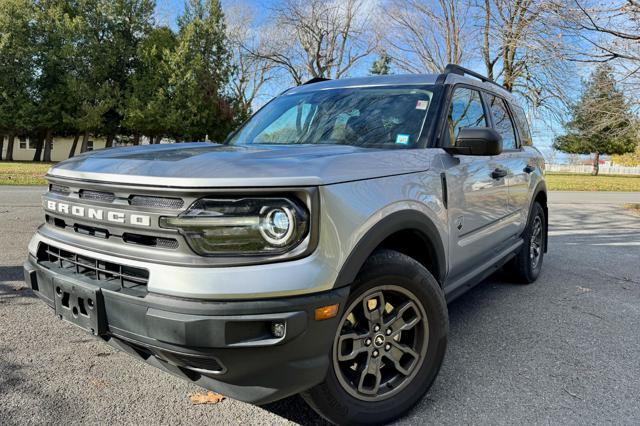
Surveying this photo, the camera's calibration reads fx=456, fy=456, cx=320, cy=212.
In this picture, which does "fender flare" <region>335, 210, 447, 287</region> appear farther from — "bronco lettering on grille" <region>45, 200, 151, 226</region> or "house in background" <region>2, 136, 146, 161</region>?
"house in background" <region>2, 136, 146, 161</region>

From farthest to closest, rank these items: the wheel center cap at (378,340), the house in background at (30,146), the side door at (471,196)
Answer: the house in background at (30,146) → the side door at (471,196) → the wheel center cap at (378,340)

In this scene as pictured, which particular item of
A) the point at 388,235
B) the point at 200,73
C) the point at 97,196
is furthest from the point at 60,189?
the point at 200,73

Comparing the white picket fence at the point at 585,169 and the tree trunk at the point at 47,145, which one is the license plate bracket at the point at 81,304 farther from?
the white picket fence at the point at 585,169

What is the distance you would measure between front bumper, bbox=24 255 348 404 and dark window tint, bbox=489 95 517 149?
2.83m

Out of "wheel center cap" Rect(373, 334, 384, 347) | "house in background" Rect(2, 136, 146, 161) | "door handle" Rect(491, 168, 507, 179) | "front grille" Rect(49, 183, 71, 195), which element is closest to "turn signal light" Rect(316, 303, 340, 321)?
Result: "wheel center cap" Rect(373, 334, 384, 347)

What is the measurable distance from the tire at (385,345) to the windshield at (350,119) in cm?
92

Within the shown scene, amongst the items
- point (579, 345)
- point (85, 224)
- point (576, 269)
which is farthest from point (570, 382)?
point (576, 269)

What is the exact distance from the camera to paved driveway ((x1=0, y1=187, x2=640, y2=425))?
2.38 m

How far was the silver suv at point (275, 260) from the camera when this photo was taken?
1771mm

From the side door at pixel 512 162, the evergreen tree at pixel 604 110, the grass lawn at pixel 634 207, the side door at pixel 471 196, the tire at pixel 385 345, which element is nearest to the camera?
the tire at pixel 385 345

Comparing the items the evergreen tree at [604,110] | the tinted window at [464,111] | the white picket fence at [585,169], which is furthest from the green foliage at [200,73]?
the white picket fence at [585,169]

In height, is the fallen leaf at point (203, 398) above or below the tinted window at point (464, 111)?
below

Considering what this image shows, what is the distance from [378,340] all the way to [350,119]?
154 centimetres

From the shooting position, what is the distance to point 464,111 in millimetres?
3428
